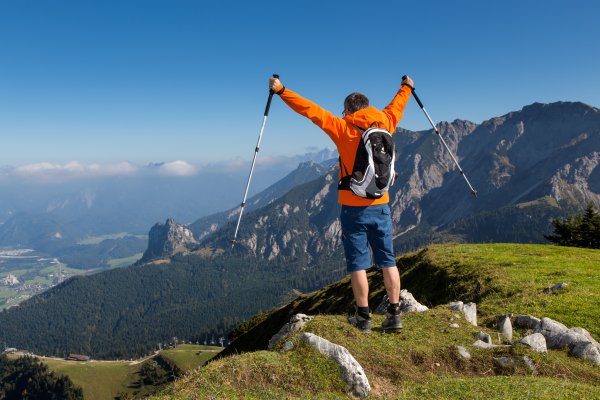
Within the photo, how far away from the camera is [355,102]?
1065 centimetres

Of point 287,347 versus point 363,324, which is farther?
point 363,324

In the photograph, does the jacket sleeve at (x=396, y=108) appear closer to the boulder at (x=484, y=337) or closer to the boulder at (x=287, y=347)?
the boulder at (x=287, y=347)

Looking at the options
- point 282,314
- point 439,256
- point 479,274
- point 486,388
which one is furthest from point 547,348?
point 282,314

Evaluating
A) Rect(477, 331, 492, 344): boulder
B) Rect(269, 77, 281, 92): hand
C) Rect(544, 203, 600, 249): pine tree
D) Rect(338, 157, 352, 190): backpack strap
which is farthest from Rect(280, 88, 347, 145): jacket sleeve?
Rect(544, 203, 600, 249): pine tree

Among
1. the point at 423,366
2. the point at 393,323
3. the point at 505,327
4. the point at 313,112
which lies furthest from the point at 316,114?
the point at 505,327

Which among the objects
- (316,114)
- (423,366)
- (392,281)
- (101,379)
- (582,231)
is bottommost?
(101,379)

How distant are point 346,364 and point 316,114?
6.30 m

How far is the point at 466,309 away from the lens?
1505cm

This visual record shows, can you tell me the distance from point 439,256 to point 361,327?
23.2m

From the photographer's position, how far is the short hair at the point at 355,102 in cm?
1060

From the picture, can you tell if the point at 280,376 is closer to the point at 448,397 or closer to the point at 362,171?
the point at 448,397

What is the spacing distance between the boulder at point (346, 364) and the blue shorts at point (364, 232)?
2.12 metres

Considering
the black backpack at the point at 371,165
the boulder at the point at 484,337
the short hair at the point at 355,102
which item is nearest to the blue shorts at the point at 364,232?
the black backpack at the point at 371,165

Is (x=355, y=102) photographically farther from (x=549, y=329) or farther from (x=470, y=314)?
(x=549, y=329)
